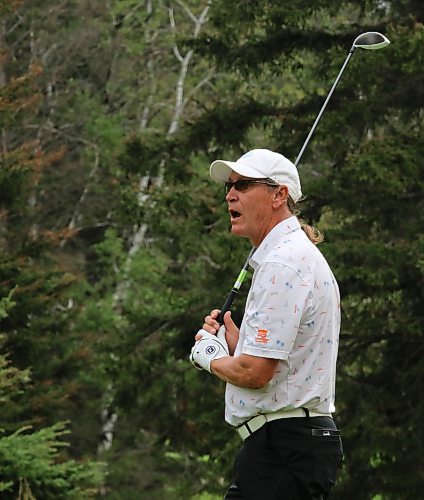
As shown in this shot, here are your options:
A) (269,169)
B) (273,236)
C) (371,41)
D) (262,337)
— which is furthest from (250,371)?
(371,41)

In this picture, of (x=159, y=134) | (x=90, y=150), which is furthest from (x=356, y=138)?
(x=90, y=150)

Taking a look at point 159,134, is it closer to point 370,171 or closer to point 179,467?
point 370,171

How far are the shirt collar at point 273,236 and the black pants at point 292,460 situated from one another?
51cm

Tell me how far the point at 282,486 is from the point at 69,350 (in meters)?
13.9

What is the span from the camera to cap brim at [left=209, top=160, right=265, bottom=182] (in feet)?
11.7

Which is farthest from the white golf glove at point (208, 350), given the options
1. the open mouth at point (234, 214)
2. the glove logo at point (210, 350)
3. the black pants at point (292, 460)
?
the open mouth at point (234, 214)

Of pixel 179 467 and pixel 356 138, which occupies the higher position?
pixel 356 138

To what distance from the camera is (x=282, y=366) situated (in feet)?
11.1

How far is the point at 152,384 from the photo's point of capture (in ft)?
41.7

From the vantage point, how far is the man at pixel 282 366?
3348mm

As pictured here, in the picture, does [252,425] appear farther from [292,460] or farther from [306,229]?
[306,229]

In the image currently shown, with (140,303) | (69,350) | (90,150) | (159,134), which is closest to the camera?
(159,134)

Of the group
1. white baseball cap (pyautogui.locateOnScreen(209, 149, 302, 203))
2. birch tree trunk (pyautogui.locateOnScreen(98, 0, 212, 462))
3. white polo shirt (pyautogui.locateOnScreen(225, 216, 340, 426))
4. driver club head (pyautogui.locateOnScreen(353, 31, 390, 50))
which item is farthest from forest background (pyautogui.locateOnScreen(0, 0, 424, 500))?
white polo shirt (pyautogui.locateOnScreen(225, 216, 340, 426))

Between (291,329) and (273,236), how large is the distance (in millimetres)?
338
